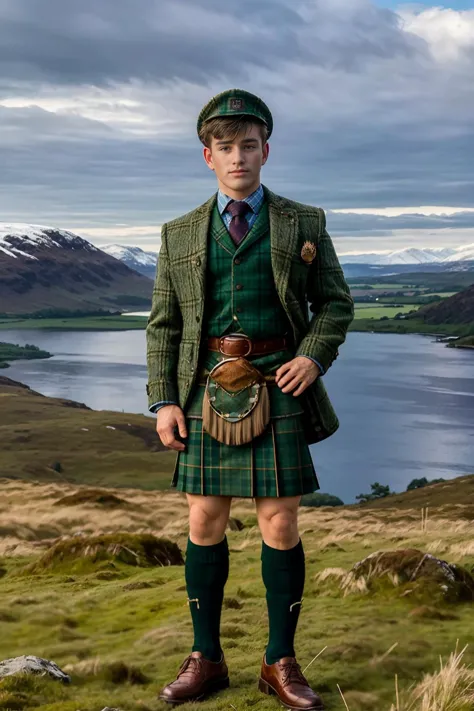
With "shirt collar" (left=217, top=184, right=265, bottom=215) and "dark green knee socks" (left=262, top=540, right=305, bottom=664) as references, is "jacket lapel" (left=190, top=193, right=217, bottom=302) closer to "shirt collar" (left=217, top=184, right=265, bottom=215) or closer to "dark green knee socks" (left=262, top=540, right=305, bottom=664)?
"shirt collar" (left=217, top=184, right=265, bottom=215)

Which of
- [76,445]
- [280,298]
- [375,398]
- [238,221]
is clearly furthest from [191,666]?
[375,398]

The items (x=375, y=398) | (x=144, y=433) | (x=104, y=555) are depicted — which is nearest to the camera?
(x=104, y=555)

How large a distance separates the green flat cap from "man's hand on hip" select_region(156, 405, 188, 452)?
5.51 ft

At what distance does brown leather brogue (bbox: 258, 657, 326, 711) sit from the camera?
4512 mm

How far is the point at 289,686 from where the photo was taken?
4.59 m

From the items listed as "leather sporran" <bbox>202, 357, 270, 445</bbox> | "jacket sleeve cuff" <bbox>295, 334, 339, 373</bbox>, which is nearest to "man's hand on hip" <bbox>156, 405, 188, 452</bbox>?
"leather sporran" <bbox>202, 357, 270, 445</bbox>

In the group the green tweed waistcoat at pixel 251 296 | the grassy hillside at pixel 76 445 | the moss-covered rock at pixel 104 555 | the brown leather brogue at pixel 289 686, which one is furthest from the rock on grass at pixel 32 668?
the grassy hillside at pixel 76 445

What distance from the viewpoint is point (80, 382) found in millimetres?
134500

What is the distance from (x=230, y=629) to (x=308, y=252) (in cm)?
304

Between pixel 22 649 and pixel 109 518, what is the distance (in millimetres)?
12280

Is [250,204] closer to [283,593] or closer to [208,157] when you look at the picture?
[208,157]

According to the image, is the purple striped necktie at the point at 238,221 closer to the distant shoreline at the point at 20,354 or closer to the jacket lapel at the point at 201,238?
the jacket lapel at the point at 201,238

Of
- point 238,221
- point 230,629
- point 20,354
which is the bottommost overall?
point 20,354

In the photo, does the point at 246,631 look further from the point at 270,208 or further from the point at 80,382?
the point at 80,382
